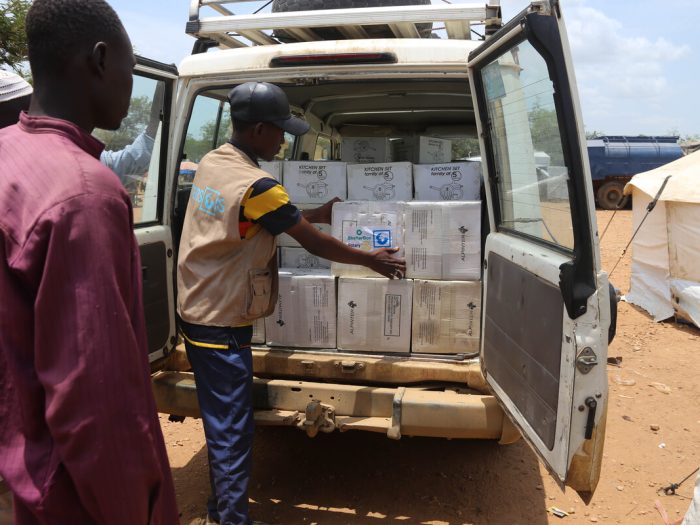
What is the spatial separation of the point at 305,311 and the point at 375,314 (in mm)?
392

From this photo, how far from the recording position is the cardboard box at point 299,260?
3.41 m

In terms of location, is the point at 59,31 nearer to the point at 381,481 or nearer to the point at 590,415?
the point at 590,415

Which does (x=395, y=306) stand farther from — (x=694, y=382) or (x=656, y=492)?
(x=694, y=382)

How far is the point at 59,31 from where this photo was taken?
1.13 metres

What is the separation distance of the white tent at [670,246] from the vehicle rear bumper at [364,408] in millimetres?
6106

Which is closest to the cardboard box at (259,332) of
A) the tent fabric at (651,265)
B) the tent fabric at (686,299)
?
the tent fabric at (686,299)

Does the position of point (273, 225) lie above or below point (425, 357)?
above

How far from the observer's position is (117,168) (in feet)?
9.95

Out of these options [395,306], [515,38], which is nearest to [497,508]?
[395,306]

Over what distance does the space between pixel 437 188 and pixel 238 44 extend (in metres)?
1.58

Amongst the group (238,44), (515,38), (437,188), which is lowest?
(437,188)

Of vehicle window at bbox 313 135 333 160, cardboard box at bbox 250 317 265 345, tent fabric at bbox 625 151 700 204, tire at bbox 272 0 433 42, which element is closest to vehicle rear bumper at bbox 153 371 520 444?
cardboard box at bbox 250 317 265 345

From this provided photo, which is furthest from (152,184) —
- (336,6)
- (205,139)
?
(336,6)

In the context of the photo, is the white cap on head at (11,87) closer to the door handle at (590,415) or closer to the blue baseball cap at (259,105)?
the blue baseball cap at (259,105)
